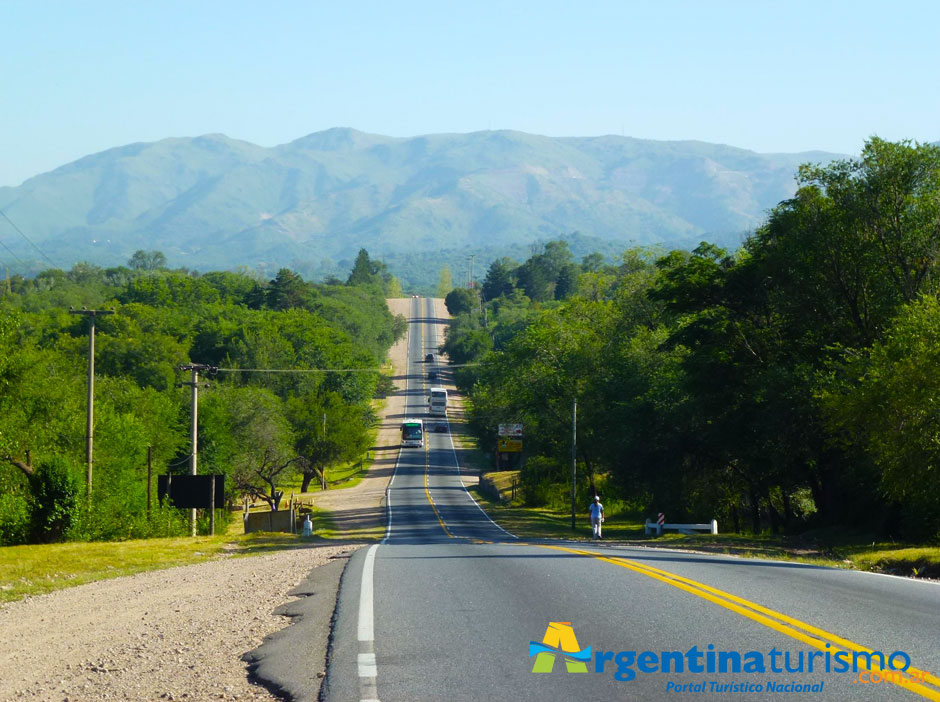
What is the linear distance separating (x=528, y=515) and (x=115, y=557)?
1687 inches

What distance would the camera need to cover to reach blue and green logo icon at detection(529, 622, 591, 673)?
8586 millimetres

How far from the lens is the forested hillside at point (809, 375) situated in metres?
26.8

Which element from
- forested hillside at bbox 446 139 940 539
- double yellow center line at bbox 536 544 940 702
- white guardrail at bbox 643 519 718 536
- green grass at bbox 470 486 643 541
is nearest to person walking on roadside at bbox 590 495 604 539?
green grass at bbox 470 486 643 541

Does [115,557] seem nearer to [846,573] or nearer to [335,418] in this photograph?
[846,573]

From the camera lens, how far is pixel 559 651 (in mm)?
9141

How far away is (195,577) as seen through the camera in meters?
→ 19.3

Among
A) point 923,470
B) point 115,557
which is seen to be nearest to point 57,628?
point 115,557

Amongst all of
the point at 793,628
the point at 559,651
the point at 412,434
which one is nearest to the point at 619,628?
the point at 559,651

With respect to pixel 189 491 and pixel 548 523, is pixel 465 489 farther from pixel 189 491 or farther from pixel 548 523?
pixel 189 491

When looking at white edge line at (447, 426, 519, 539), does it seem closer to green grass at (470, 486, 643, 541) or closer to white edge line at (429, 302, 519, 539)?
white edge line at (429, 302, 519, 539)

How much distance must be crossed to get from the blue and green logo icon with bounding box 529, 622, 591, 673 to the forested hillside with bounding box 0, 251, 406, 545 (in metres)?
28.3

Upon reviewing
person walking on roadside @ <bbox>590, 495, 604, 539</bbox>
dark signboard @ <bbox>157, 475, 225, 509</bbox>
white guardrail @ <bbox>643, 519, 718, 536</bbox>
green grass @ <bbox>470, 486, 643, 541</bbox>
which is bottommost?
green grass @ <bbox>470, 486, 643, 541</bbox>

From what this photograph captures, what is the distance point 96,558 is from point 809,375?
22.4m

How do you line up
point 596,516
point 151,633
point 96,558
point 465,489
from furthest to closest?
point 465,489, point 596,516, point 96,558, point 151,633
